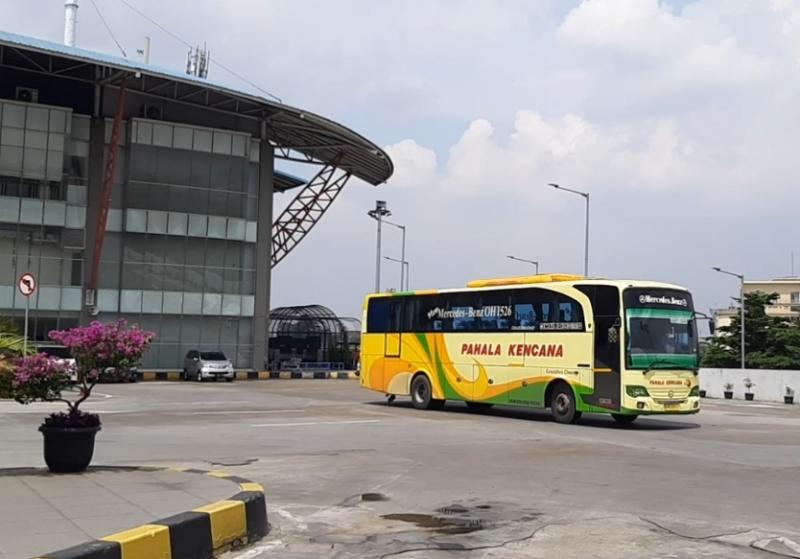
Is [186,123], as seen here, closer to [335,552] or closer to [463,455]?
[463,455]

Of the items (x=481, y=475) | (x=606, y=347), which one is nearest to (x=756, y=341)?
(x=606, y=347)

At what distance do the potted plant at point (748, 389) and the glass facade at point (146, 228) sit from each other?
2629 cm

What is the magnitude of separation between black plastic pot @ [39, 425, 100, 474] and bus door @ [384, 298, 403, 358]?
17.4 m

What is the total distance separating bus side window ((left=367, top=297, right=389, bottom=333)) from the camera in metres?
27.4

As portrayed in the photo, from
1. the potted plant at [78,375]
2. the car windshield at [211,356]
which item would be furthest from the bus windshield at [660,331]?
the car windshield at [211,356]

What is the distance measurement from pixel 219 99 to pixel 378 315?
81.6 ft

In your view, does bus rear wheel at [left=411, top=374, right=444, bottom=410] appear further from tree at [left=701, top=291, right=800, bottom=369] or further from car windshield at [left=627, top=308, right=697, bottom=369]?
tree at [left=701, top=291, right=800, bottom=369]

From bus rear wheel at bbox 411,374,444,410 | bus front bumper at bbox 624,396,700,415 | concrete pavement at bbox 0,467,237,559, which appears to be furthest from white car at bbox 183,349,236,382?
concrete pavement at bbox 0,467,237,559

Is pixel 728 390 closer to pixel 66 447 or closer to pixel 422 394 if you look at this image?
pixel 422 394

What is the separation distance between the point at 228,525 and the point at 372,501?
2.85 m

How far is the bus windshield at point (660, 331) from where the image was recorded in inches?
802

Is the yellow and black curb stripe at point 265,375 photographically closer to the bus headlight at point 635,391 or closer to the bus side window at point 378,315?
the bus side window at point 378,315

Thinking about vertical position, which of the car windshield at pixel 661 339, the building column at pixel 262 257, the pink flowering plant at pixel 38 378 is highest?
the building column at pixel 262 257

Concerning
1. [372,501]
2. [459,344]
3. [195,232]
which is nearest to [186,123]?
[195,232]
